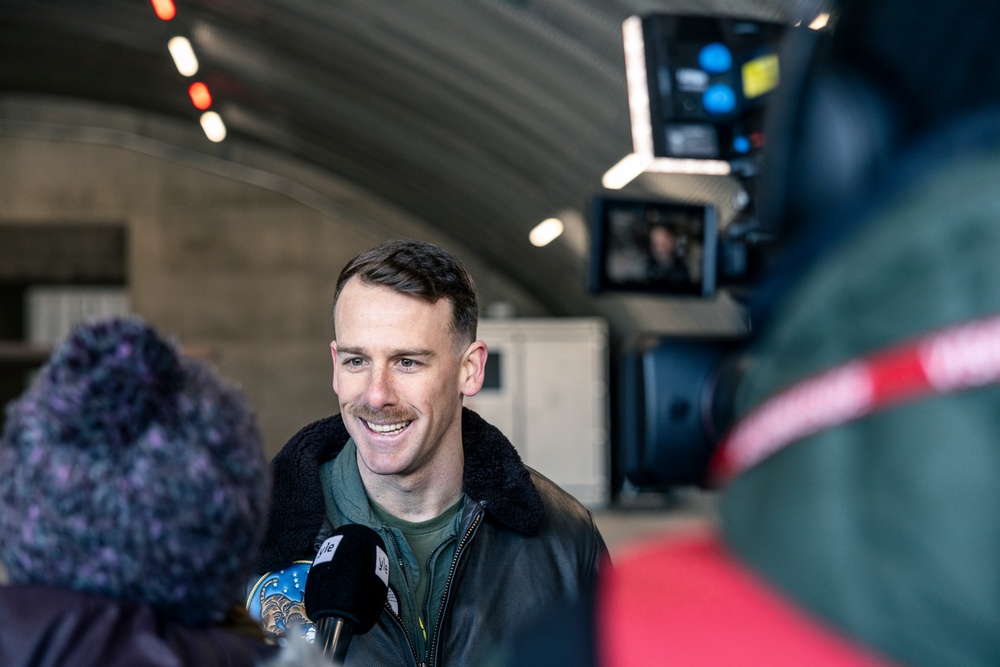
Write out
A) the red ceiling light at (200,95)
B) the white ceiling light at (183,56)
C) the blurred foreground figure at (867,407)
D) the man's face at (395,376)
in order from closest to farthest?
1. the blurred foreground figure at (867,407)
2. the man's face at (395,376)
3. the white ceiling light at (183,56)
4. the red ceiling light at (200,95)

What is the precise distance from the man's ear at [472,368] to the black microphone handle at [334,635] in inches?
50.9

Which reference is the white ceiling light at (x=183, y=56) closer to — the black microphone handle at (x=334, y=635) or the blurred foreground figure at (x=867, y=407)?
the black microphone handle at (x=334, y=635)

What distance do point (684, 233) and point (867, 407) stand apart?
1940 mm

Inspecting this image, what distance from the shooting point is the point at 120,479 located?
1.26 metres

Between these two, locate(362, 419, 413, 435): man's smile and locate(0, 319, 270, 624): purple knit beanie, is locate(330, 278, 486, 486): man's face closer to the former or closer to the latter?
locate(362, 419, 413, 435): man's smile

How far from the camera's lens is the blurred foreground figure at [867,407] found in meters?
0.66

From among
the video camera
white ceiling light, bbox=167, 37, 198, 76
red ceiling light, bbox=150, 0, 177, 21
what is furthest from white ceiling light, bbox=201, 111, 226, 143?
the video camera

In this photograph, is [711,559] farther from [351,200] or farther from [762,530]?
[351,200]

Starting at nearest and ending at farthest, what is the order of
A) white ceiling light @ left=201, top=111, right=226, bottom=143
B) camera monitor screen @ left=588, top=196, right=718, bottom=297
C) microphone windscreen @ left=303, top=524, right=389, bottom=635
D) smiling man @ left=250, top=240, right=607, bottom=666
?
microphone windscreen @ left=303, top=524, right=389, bottom=635
camera monitor screen @ left=588, top=196, right=718, bottom=297
smiling man @ left=250, top=240, right=607, bottom=666
white ceiling light @ left=201, top=111, right=226, bottom=143

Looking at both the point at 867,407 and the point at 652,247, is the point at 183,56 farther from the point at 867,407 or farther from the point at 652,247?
the point at 867,407

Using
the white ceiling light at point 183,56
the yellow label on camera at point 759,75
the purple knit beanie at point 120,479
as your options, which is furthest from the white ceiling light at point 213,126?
the purple knit beanie at point 120,479

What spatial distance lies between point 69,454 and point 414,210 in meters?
20.5

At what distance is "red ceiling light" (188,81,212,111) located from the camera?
18319 millimetres

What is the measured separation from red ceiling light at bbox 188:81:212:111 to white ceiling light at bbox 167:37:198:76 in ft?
2.01
